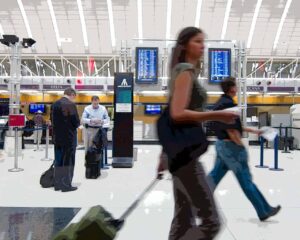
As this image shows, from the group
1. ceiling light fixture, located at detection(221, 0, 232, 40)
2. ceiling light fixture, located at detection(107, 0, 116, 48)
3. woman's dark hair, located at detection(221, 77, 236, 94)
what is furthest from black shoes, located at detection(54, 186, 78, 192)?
ceiling light fixture, located at detection(221, 0, 232, 40)

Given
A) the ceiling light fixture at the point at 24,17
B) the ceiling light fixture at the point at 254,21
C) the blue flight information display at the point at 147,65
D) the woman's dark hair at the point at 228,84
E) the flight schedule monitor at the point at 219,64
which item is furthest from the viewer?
the ceiling light fixture at the point at 254,21

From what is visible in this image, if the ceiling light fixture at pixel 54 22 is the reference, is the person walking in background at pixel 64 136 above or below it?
below

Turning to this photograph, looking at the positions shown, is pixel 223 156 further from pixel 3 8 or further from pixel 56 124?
pixel 3 8

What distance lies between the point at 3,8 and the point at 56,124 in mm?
16580

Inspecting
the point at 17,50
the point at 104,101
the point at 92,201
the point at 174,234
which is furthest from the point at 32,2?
the point at 174,234

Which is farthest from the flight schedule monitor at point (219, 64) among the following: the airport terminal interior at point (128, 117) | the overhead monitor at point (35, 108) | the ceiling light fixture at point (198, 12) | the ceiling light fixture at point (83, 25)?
the overhead monitor at point (35, 108)

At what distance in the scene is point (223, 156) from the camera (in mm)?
3410

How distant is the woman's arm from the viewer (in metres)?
1.67

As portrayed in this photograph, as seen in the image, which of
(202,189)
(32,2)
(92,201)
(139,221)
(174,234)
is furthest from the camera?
(32,2)

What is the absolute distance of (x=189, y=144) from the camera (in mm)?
1709

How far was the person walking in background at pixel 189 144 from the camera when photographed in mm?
1691

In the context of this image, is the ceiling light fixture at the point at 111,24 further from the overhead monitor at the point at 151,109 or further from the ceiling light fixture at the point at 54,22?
the overhead monitor at the point at 151,109

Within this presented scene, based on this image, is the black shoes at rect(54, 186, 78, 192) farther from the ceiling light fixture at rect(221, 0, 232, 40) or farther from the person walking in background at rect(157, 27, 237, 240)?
the ceiling light fixture at rect(221, 0, 232, 40)

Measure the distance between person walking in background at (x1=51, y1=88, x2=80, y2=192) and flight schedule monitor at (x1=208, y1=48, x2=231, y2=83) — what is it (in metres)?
6.56
